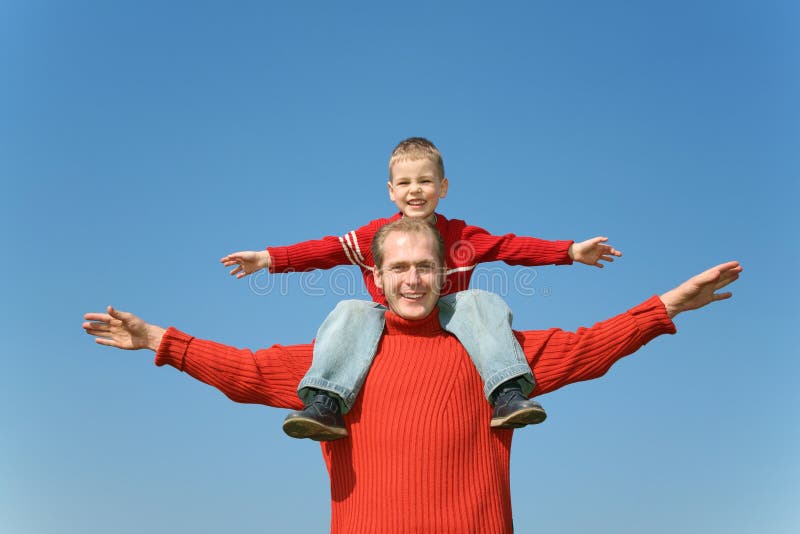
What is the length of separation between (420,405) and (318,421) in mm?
584

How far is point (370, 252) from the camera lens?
273 inches

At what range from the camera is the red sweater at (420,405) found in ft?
14.3

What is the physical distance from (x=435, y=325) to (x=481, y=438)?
0.74 metres

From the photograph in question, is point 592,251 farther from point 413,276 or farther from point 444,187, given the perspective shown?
point 413,276

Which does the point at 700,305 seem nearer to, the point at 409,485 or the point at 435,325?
the point at 435,325

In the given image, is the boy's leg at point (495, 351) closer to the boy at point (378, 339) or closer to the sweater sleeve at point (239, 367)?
the boy at point (378, 339)

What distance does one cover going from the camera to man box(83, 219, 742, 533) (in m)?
4.38

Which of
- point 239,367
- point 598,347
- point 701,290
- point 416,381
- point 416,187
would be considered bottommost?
point 416,381

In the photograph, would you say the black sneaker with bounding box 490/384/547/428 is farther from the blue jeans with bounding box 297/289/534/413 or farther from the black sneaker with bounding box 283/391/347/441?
the black sneaker with bounding box 283/391/347/441

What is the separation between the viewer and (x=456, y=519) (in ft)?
14.1

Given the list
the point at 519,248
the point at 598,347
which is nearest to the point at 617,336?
the point at 598,347

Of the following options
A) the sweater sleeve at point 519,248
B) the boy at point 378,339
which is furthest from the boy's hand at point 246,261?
the sweater sleeve at point 519,248

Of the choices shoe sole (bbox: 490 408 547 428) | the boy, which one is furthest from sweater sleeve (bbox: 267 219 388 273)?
shoe sole (bbox: 490 408 547 428)

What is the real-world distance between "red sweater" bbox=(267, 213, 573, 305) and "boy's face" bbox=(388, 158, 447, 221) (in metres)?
0.13
